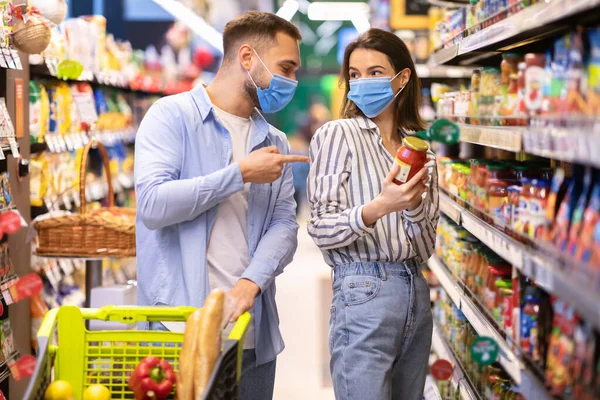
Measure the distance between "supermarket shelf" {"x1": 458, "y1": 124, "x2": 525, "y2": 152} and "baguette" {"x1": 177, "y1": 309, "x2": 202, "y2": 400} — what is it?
39.7 inches

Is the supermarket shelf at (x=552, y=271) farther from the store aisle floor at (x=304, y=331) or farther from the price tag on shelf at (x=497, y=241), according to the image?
the store aisle floor at (x=304, y=331)

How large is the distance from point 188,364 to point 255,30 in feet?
4.06

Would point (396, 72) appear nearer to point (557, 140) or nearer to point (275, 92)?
point (275, 92)

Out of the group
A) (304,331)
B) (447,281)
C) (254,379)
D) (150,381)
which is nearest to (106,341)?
(150,381)

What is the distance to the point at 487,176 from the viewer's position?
308 centimetres

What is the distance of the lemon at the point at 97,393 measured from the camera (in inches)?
83.9

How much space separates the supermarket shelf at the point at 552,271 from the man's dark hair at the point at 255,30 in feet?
3.21

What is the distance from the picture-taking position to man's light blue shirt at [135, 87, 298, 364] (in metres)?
2.50

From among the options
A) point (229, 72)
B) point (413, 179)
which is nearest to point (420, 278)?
point (413, 179)

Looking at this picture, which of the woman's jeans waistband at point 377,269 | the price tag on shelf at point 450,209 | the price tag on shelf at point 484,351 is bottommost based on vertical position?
the price tag on shelf at point 484,351

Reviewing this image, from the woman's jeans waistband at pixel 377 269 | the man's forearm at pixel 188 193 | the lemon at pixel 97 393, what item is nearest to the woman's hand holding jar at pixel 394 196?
the woman's jeans waistband at pixel 377 269

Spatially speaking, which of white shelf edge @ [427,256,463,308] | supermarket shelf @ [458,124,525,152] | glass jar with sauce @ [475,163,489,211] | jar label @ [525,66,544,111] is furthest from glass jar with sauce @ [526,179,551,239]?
white shelf edge @ [427,256,463,308]

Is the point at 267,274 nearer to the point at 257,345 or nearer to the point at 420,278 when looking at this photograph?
the point at 257,345

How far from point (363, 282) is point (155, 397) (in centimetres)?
83
